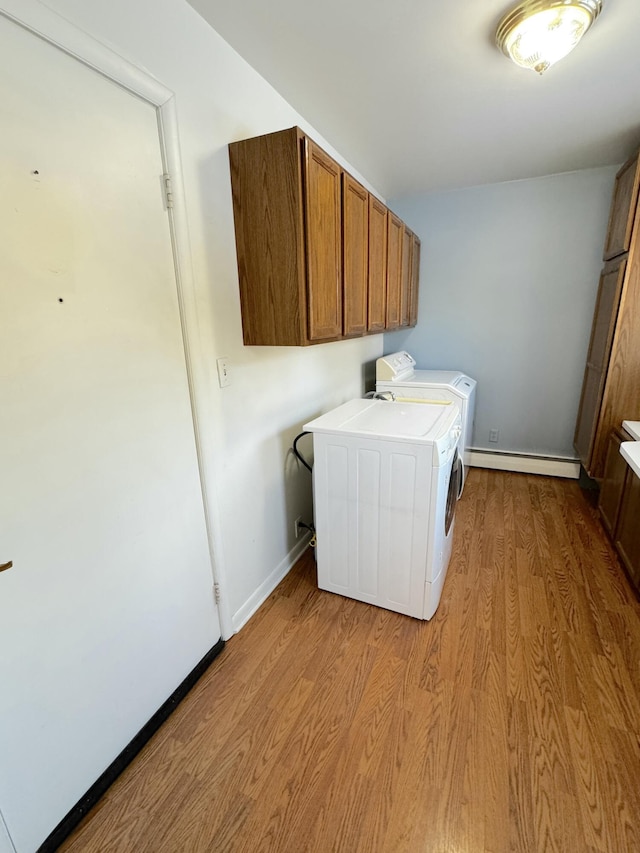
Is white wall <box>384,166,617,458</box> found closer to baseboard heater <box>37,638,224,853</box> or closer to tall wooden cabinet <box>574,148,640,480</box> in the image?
tall wooden cabinet <box>574,148,640,480</box>

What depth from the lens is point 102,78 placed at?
1.03 meters

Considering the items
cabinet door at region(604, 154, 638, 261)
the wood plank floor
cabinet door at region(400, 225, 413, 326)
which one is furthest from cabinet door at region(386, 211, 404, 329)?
the wood plank floor

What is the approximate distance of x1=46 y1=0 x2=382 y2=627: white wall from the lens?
117 centimetres

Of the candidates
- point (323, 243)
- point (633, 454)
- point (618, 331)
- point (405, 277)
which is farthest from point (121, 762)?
point (618, 331)

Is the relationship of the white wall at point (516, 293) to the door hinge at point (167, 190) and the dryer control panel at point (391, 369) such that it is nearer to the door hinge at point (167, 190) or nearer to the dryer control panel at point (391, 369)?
the dryer control panel at point (391, 369)

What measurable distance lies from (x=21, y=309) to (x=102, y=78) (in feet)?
2.30

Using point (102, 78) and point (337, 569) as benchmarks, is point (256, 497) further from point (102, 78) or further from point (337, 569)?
point (102, 78)

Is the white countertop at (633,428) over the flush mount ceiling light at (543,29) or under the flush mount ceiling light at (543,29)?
under

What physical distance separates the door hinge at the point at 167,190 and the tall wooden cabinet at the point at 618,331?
2558mm

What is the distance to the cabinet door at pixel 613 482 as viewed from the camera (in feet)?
7.43

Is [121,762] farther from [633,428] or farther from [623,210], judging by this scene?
[623,210]

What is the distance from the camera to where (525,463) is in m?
3.48

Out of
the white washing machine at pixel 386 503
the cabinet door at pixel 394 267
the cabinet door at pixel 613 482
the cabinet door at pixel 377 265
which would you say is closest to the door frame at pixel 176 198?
the white washing machine at pixel 386 503

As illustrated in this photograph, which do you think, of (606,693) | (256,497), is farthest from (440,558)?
(256,497)
